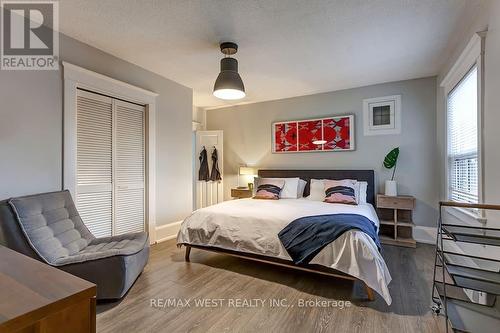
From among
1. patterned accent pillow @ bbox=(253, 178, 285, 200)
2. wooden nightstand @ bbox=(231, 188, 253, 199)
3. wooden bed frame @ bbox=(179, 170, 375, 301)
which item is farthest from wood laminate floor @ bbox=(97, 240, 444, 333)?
wooden nightstand @ bbox=(231, 188, 253, 199)

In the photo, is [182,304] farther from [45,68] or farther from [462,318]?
[45,68]

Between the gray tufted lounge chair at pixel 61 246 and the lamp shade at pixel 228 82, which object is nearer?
the gray tufted lounge chair at pixel 61 246

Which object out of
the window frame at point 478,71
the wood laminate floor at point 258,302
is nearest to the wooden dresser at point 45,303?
the wood laminate floor at point 258,302

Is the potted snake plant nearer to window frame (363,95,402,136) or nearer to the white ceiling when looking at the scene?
window frame (363,95,402,136)

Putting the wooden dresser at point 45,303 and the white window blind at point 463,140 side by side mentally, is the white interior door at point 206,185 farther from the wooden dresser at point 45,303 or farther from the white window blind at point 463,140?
the wooden dresser at point 45,303

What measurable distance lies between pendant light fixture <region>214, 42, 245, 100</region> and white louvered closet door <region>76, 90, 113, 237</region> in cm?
155

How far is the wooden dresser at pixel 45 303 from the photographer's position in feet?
2.30

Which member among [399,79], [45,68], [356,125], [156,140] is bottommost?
[156,140]

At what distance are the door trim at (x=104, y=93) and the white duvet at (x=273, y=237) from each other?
0.96 m

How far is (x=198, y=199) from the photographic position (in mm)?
5648

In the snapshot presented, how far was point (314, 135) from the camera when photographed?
15.6 feet

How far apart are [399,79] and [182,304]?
4.39 meters

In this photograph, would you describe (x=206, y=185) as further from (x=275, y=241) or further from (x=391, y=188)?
(x=391, y=188)

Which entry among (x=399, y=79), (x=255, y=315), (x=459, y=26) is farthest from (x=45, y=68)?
(x=399, y=79)
